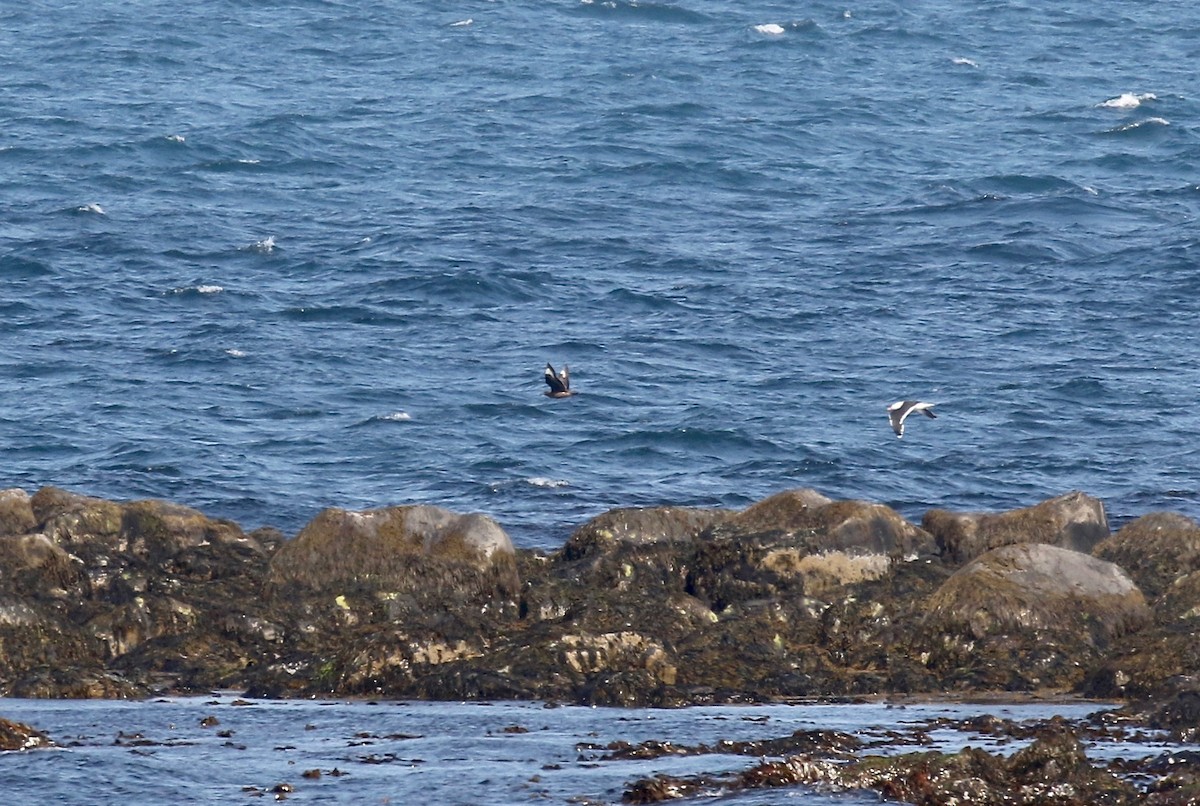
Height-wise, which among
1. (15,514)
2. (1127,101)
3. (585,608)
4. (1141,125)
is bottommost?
(585,608)

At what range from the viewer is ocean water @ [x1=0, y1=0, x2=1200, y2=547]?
34625mm

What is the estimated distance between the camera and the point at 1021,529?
26016 mm

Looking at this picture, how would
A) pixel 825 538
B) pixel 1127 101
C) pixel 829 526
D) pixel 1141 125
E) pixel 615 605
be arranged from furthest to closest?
pixel 1127 101
pixel 1141 125
pixel 829 526
pixel 825 538
pixel 615 605

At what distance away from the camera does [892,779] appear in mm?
17062

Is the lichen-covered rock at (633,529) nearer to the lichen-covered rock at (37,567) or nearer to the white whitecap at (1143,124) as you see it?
the lichen-covered rock at (37,567)

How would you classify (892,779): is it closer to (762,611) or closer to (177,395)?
(762,611)

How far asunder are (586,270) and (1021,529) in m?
22.9

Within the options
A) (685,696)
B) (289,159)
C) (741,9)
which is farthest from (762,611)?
(741,9)

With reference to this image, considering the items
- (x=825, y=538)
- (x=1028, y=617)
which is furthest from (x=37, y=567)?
(x=1028, y=617)

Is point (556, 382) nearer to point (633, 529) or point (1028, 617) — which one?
point (633, 529)

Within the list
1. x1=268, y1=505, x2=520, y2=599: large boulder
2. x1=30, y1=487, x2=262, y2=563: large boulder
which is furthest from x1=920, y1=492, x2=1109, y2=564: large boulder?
x1=30, y1=487, x2=262, y2=563: large boulder

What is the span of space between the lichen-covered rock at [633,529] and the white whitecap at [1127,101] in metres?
46.9

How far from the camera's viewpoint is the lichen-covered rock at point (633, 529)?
26.0 m

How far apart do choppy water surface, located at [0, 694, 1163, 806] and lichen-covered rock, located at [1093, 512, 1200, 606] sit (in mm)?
4592
